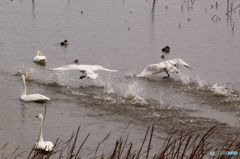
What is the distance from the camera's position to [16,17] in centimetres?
2662

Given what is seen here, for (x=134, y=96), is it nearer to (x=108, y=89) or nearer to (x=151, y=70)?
(x=108, y=89)

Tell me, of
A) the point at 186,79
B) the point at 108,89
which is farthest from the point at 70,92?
the point at 186,79

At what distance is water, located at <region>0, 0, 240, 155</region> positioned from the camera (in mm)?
10977

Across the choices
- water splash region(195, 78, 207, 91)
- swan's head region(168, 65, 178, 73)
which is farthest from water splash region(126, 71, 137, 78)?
water splash region(195, 78, 207, 91)

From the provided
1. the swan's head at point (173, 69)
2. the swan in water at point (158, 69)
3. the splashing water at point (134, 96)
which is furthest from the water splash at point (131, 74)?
the splashing water at point (134, 96)

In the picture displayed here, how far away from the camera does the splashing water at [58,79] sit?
14.4 metres

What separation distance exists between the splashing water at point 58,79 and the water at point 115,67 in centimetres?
3

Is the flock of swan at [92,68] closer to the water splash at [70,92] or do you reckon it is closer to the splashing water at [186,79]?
the splashing water at [186,79]

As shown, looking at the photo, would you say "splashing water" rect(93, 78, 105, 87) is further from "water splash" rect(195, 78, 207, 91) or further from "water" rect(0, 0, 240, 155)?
"water splash" rect(195, 78, 207, 91)

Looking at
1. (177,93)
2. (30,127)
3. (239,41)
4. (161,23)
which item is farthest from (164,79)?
(161,23)

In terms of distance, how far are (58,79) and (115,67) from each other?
10.4 feet

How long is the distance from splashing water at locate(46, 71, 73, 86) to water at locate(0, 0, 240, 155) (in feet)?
0.09

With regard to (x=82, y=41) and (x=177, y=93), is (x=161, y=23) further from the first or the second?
(x=177, y=93)

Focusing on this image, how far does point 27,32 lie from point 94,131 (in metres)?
13.3
